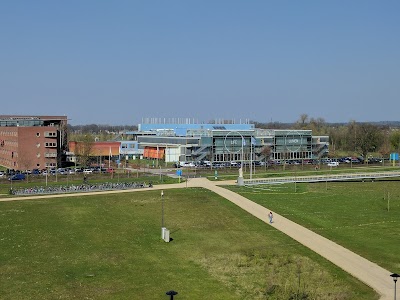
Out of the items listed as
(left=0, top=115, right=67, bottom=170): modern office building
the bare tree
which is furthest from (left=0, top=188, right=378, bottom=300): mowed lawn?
the bare tree

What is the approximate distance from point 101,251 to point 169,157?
85.7m

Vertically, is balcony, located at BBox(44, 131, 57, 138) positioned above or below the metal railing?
above

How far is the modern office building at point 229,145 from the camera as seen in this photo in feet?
425

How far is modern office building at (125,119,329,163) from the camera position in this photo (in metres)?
130

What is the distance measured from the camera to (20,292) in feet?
114

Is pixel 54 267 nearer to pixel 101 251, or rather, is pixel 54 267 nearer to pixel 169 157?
pixel 101 251

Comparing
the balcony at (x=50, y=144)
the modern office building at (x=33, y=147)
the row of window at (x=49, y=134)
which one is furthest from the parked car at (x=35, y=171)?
the row of window at (x=49, y=134)

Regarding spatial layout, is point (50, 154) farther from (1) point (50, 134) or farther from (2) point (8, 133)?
(2) point (8, 133)

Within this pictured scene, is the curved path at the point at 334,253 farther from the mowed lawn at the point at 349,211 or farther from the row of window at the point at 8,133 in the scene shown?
the row of window at the point at 8,133

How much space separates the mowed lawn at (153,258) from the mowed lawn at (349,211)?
5152 mm

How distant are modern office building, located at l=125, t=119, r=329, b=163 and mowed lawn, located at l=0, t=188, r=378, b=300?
2542 inches

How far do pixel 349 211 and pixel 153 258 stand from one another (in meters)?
30.2

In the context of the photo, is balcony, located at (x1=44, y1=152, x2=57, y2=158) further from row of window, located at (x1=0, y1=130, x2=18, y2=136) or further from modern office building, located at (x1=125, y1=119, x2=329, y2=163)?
modern office building, located at (x1=125, y1=119, x2=329, y2=163)

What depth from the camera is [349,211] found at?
64.4 metres
